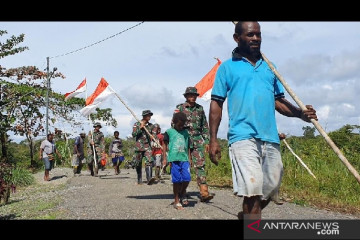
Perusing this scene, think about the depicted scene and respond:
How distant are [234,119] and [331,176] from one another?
23.0 feet

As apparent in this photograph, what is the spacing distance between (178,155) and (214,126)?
2939 mm

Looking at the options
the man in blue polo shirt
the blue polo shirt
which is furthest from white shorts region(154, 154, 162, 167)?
the blue polo shirt

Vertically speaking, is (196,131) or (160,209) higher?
(196,131)

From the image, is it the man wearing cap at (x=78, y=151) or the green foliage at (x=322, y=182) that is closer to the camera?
the green foliage at (x=322, y=182)

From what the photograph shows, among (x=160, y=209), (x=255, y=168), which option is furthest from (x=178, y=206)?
(x=255, y=168)

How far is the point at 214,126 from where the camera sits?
15.6 feet

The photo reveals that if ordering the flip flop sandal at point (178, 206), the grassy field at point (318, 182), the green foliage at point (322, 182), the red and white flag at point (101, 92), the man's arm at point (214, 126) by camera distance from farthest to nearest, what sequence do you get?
1. the red and white flag at point (101, 92)
2. the green foliage at point (322, 182)
3. the grassy field at point (318, 182)
4. the flip flop sandal at point (178, 206)
5. the man's arm at point (214, 126)

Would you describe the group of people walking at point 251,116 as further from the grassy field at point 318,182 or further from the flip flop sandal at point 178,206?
the grassy field at point 318,182

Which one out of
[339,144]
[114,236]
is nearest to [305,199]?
[114,236]

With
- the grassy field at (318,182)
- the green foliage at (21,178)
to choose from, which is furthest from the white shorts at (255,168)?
the green foliage at (21,178)

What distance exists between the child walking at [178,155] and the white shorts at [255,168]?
3.06 meters

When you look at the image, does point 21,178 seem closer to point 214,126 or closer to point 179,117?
point 179,117

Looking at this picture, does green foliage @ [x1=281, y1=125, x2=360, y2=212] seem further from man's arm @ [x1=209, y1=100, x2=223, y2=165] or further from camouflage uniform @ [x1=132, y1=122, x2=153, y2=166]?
man's arm @ [x1=209, y1=100, x2=223, y2=165]

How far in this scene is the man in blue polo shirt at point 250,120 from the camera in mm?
4355
